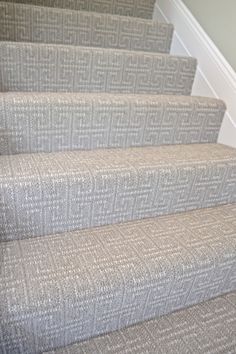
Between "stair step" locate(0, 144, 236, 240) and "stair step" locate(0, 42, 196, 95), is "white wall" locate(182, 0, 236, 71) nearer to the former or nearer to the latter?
"stair step" locate(0, 42, 196, 95)

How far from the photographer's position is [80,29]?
1.35 metres

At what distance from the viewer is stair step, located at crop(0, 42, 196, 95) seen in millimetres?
1111

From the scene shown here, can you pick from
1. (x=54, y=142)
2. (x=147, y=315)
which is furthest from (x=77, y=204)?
(x=147, y=315)

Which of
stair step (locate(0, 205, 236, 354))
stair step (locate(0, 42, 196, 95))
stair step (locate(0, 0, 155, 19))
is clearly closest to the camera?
stair step (locate(0, 205, 236, 354))

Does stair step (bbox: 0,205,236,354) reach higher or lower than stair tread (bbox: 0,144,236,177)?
lower

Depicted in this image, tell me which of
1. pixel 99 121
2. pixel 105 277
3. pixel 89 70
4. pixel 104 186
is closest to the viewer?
pixel 105 277

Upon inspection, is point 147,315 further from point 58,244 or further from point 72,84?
point 72,84

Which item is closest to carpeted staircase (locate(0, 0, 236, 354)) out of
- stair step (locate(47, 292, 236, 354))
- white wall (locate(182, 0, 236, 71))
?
stair step (locate(47, 292, 236, 354))

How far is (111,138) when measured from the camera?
1.11 meters

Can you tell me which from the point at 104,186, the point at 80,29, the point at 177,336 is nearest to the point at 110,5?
the point at 80,29

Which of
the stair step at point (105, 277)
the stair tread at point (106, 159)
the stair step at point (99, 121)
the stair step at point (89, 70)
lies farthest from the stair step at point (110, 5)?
the stair step at point (105, 277)

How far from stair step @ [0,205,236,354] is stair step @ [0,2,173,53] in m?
0.88

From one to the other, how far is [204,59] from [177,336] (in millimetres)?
1168

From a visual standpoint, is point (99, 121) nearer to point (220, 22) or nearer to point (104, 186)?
point (104, 186)
